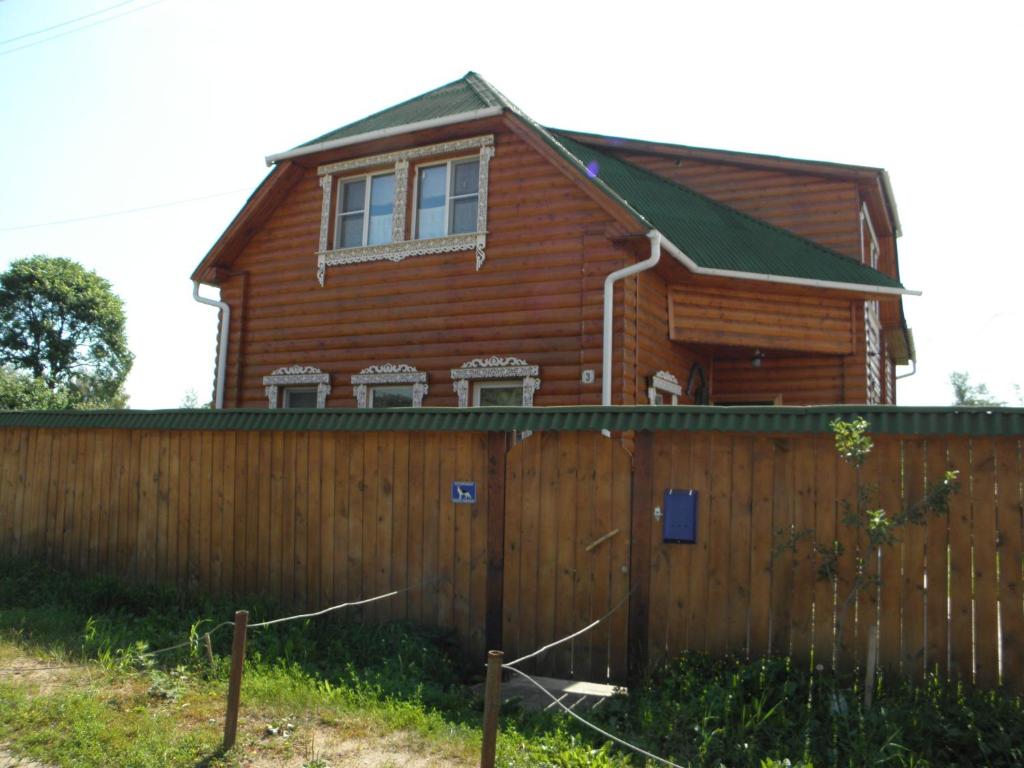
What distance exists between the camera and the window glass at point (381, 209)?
529 inches

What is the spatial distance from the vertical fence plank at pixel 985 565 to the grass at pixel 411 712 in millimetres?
222

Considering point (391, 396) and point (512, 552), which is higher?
point (391, 396)

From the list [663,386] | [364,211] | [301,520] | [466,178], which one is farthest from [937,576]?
[364,211]

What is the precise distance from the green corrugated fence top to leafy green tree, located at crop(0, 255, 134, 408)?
30.6 meters

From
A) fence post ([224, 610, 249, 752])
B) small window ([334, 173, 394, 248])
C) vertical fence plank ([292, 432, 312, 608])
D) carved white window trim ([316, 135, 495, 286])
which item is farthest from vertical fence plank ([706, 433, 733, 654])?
small window ([334, 173, 394, 248])

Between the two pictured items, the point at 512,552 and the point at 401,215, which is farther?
the point at 401,215

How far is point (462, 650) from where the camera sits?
7078 millimetres

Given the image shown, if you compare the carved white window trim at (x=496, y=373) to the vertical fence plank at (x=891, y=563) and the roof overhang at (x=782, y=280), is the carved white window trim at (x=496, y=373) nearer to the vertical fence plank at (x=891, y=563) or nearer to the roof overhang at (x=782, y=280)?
the roof overhang at (x=782, y=280)

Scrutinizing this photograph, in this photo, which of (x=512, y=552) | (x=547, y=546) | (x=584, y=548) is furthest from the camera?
(x=512, y=552)

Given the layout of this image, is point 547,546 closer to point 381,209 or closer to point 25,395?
point 381,209

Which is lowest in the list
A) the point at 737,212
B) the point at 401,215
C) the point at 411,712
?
the point at 411,712

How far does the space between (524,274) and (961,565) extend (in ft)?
24.8

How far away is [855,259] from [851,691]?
10.4 m

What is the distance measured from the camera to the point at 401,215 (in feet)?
43.1
